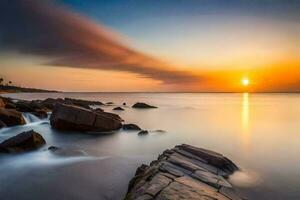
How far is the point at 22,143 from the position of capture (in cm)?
1555

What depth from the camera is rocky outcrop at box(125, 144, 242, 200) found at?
6.69 meters

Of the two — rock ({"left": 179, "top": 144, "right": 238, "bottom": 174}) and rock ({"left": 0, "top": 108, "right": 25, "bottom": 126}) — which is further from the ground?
rock ({"left": 0, "top": 108, "right": 25, "bottom": 126})

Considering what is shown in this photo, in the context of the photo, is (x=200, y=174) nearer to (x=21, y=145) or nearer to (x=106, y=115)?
(x=21, y=145)

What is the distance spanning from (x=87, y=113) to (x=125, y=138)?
3.99 m

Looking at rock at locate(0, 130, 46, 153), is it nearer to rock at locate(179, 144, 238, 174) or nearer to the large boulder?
the large boulder

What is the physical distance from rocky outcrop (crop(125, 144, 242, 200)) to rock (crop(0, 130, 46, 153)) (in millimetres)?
8925

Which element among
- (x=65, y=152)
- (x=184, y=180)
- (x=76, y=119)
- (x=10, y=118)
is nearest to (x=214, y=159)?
(x=184, y=180)

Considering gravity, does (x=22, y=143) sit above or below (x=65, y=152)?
above

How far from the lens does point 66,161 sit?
14.0 m

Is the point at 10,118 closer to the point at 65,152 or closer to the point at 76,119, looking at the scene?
the point at 76,119

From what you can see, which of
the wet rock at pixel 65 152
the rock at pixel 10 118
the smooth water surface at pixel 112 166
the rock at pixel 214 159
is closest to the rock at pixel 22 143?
the smooth water surface at pixel 112 166

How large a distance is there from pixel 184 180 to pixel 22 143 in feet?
37.3

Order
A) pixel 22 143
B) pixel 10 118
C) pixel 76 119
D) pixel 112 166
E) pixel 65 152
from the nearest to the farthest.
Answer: pixel 112 166
pixel 22 143
pixel 65 152
pixel 76 119
pixel 10 118

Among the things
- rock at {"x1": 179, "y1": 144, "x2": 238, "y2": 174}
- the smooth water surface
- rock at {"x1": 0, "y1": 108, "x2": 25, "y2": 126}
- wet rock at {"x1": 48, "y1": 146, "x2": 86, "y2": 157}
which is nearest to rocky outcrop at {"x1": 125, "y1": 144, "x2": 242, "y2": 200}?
rock at {"x1": 179, "y1": 144, "x2": 238, "y2": 174}
